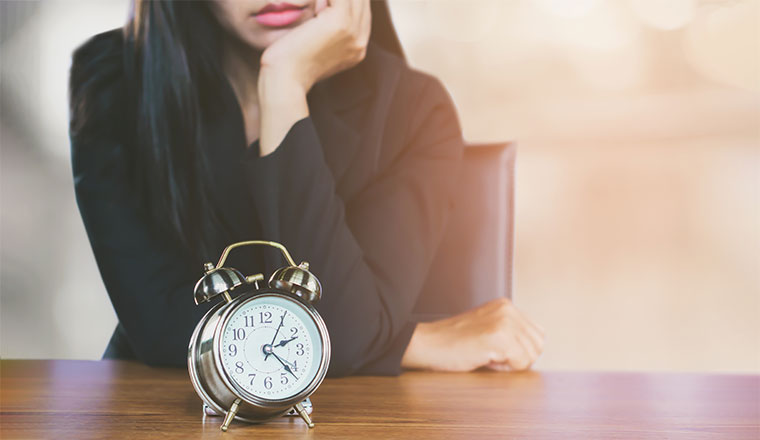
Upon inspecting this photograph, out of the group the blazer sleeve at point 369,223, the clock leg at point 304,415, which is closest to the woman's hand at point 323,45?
the blazer sleeve at point 369,223

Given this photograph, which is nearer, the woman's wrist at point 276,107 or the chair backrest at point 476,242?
the woman's wrist at point 276,107

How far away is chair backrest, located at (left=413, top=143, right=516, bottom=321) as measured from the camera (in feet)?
4.84

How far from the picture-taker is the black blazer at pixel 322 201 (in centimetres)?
134

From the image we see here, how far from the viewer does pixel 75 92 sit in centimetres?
147

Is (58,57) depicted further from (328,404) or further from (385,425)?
(385,425)

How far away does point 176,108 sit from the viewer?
145cm

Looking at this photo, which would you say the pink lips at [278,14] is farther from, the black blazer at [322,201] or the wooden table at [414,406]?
the wooden table at [414,406]

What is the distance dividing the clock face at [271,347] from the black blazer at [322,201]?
0.37m

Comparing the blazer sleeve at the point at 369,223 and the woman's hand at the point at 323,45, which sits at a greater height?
the woman's hand at the point at 323,45

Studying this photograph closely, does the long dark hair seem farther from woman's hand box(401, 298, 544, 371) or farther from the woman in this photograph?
woman's hand box(401, 298, 544, 371)

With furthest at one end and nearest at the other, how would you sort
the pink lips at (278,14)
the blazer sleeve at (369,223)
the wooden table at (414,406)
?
the pink lips at (278,14), the blazer sleeve at (369,223), the wooden table at (414,406)

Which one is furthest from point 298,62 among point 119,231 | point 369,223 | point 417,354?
point 417,354

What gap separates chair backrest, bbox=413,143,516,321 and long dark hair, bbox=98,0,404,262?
399 millimetres

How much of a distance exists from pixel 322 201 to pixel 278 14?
436mm
